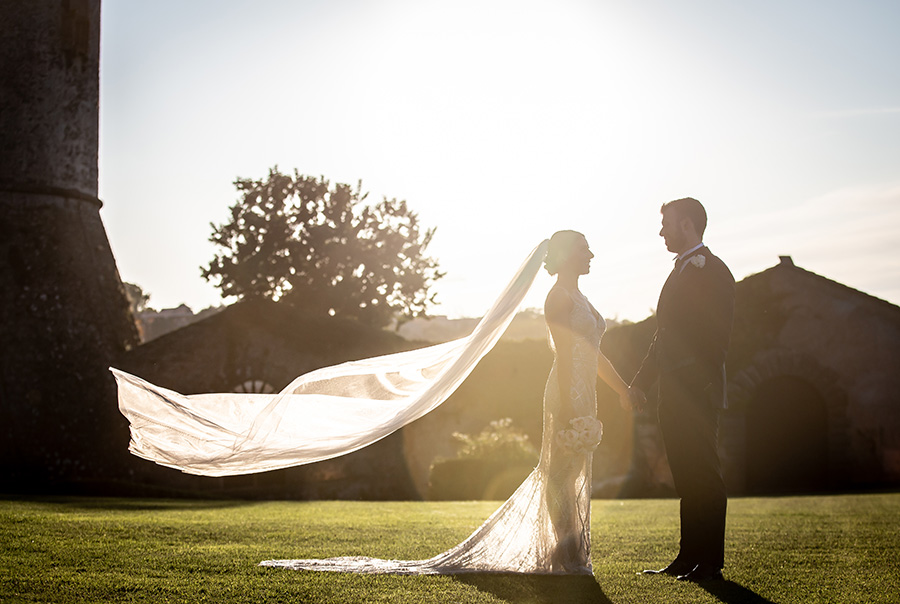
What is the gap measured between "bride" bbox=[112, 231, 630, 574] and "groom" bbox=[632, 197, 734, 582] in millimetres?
579

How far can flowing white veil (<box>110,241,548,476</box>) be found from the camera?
6.27 metres

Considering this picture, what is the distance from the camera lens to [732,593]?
211 inches

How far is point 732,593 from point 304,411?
3553 millimetres

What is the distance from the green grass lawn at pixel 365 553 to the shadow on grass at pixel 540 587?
0.05 feet

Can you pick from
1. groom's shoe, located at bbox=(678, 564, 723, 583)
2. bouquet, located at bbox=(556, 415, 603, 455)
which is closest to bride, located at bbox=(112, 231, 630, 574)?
bouquet, located at bbox=(556, 415, 603, 455)

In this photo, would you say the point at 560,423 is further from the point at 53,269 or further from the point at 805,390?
the point at 805,390

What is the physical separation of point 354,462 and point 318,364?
2.88m

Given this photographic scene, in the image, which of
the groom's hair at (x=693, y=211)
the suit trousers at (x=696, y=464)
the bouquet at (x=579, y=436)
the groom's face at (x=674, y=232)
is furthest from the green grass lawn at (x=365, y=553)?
the groom's hair at (x=693, y=211)

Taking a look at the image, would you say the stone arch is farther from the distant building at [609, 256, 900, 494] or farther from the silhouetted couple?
the silhouetted couple

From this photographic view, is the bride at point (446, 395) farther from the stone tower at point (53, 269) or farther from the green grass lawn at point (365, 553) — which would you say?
the stone tower at point (53, 269)

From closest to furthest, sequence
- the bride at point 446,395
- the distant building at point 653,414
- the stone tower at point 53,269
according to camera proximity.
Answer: the bride at point 446,395, the stone tower at point 53,269, the distant building at point 653,414

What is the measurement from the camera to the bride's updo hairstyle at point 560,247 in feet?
20.8

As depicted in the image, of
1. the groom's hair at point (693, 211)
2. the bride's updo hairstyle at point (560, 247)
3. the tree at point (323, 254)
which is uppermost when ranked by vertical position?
the tree at point (323, 254)

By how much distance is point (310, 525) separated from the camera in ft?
31.2
